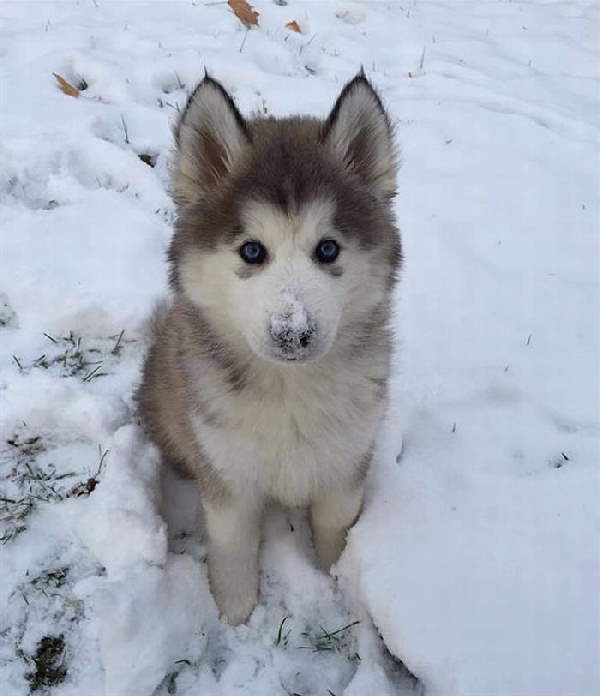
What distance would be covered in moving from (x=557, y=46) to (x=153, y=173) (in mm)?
3972

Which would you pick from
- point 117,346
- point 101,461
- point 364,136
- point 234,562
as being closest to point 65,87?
point 117,346

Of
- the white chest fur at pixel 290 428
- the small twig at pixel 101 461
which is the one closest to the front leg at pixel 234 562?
the white chest fur at pixel 290 428

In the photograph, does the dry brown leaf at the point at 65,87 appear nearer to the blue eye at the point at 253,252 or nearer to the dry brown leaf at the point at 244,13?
the dry brown leaf at the point at 244,13

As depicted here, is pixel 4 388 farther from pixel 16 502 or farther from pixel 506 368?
pixel 506 368

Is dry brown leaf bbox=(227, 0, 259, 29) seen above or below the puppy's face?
below

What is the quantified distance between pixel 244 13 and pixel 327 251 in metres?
4.50

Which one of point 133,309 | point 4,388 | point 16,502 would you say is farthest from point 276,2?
point 16,502

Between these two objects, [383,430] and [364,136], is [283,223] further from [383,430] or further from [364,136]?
[383,430]

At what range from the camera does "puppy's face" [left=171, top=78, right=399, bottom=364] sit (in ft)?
5.78

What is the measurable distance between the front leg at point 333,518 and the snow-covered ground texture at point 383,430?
0.26ft

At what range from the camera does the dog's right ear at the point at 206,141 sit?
6.22 ft

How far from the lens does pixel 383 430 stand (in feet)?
9.21

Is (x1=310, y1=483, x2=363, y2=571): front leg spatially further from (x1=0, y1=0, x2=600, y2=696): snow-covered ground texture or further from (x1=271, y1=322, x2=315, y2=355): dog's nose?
(x1=271, y1=322, x2=315, y2=355): dog's nose

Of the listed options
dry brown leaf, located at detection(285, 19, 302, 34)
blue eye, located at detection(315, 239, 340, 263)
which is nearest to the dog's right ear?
blue eye, located at detection(315, 239, 340, 263)
